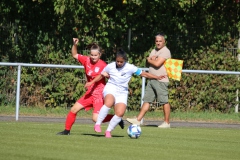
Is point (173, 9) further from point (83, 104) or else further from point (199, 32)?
point (83, 104)

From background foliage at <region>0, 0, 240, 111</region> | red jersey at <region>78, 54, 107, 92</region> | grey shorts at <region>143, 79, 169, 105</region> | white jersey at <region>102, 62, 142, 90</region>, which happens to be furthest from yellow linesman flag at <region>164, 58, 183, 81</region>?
white jersey at <region>102, 62, 142, 90</region>

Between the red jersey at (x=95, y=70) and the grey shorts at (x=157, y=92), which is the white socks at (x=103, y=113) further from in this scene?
the grey shorts at (x=157, y=92)

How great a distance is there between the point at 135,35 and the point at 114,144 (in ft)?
32.4

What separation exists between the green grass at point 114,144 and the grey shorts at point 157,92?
821 millimetres

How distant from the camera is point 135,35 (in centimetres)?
2197

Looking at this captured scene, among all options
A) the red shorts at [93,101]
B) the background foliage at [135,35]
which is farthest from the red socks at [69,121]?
the background foliage at [135,35]

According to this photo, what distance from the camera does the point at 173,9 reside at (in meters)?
22.1

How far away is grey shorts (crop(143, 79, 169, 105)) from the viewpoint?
16844mm

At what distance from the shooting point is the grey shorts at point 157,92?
16.8 metres

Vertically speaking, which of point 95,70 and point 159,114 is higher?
point 95,70

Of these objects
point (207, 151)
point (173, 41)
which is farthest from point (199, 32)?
point (207, 151)

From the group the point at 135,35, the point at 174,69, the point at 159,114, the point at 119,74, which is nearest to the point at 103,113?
the point at 119,74

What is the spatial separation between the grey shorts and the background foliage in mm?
3311

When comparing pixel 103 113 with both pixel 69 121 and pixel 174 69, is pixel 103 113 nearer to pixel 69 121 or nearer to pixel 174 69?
pixel 69 121
